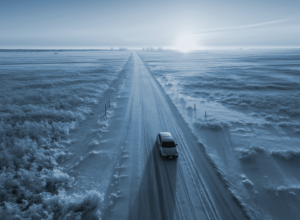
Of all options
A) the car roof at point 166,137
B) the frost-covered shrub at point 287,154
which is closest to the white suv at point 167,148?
the car roof at point 166,137

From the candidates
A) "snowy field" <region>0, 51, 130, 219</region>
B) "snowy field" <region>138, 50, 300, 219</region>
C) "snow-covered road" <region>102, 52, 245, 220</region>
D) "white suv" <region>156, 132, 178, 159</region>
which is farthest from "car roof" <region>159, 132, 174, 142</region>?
"snowy field" <region>0, 51, 130, 219</region>

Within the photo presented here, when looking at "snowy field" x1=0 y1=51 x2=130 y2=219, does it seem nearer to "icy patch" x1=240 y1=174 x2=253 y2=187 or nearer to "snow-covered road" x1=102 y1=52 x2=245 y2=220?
"snow-covered road" x1=102 y1=52 x2=245 y2=220

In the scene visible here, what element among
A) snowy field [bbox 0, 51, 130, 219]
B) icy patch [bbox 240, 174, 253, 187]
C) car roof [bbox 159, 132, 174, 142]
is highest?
car roof [bbox 159, 132, 174, 142]

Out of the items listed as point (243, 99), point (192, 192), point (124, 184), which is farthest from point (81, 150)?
point (243, 99)

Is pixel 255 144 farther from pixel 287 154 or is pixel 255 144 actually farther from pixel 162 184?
pixel 162 184

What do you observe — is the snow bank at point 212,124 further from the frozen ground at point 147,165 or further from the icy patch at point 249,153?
the icy patch at point 249,153

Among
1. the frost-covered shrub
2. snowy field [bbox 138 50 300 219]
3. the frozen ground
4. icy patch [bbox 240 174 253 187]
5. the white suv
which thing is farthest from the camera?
the frost-covered shrub
